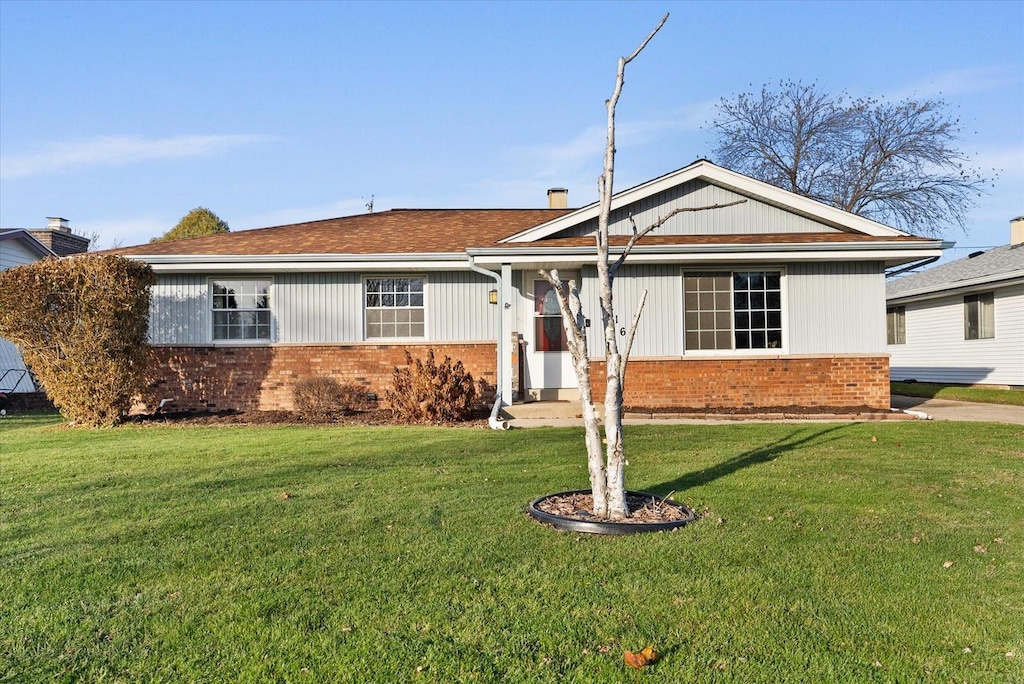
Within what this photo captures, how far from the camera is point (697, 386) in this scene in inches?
519

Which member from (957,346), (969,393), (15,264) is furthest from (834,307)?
(15,264)

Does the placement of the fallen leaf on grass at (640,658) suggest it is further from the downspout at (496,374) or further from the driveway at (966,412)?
the driveway at (966,412)

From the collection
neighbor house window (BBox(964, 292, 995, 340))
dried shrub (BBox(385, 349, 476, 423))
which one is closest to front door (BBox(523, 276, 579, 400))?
dried shrub (BBox(385, 349, 476, 423))

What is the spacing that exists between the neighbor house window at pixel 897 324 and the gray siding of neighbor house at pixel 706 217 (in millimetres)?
13572

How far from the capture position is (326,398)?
13031mm

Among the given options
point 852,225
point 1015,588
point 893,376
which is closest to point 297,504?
point 1015,588

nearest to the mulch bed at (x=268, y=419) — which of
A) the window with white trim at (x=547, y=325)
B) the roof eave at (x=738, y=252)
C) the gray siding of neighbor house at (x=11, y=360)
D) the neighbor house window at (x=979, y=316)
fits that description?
the window with white trim at (x=547, y=325)

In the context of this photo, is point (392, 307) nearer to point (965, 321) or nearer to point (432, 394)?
point (432, 394)

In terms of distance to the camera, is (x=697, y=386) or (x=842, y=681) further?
(x=697, y=386)

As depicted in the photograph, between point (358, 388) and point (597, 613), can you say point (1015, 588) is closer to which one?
point (597, 613)

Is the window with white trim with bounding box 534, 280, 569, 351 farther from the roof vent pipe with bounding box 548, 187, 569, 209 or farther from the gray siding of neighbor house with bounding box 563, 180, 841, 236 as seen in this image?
the roof vent pipe with bounding box 548, 187, 569, 209

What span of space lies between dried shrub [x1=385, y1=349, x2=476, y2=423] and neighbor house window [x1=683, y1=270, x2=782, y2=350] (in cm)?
400

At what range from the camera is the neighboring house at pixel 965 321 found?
1936cm

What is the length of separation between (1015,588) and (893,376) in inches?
966
